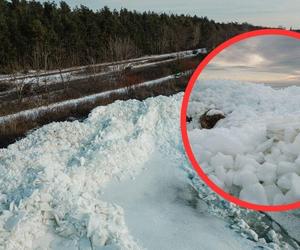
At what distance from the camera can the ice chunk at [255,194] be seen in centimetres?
180

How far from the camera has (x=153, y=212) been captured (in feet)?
19.1

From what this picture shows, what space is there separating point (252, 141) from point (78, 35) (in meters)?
27.7

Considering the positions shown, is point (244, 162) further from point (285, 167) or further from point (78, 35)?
point (78, 35)

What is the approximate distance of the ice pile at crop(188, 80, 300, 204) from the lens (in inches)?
67.9

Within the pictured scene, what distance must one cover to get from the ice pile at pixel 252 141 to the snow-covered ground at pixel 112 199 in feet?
9.80

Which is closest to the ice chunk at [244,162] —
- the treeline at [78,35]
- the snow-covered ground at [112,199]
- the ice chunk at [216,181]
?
the ice chunk at [216,181]

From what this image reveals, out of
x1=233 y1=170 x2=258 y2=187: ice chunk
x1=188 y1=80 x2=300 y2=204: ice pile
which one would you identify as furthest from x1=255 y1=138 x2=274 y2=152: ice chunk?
x1=233 y1=170 x2=258 y2=187: ice chunk

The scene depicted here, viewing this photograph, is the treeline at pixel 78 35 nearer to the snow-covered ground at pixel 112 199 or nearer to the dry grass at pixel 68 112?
the dry grass at pixel 68 112

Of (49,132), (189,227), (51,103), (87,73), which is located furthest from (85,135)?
(87,73)

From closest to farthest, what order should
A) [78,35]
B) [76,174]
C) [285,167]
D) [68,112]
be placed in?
[285,167] < [76,174] < [68,112] < [78,35]

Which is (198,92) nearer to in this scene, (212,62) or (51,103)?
(212,62)

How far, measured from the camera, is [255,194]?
1822 mm

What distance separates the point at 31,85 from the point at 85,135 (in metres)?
7.17

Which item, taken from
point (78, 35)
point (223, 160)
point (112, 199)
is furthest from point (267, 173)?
point (78, 35)
